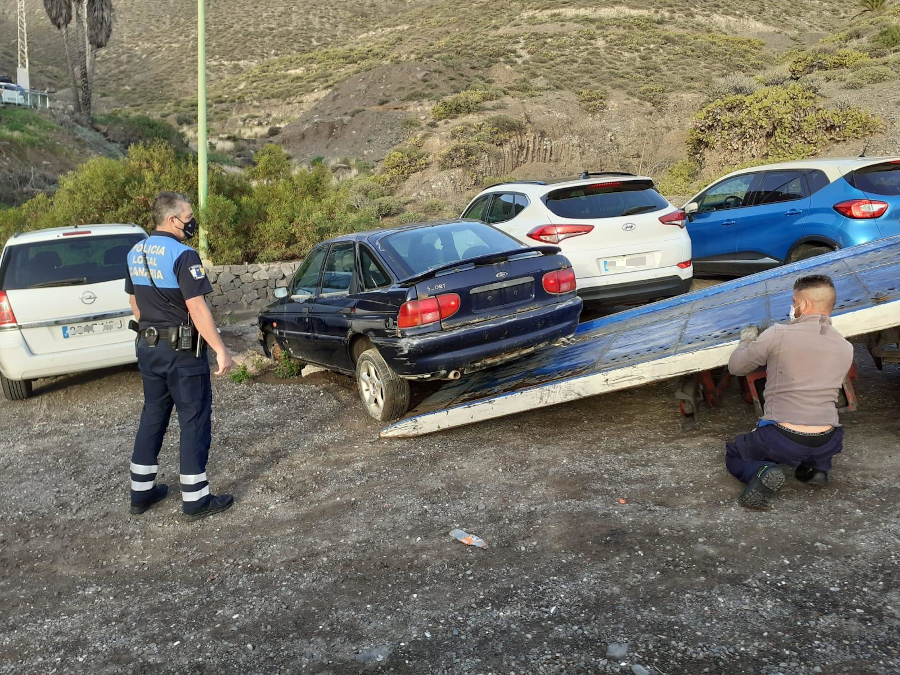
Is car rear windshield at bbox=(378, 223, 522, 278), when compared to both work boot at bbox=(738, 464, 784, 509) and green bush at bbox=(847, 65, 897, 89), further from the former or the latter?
green bush at bbox=(847, 65, 897, 89)

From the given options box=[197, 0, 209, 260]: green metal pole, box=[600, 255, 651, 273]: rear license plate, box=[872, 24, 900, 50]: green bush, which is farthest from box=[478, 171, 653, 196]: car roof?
box=[872, 24, 900, 50]: green bush

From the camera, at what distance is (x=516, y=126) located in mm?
32750

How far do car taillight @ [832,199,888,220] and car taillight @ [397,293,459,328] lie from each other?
17.4 feet

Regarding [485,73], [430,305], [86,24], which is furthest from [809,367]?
[86,24]

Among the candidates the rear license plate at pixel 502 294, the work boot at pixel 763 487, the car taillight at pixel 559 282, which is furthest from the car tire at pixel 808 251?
the work boot at pixel 763 487

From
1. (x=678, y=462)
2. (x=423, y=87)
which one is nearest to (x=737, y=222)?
(x=678, y=462)

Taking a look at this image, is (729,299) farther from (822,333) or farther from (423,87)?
(423,87)

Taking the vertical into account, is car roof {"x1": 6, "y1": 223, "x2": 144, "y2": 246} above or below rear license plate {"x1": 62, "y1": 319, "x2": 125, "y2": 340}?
above

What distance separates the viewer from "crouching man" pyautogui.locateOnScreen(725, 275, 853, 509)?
4.17m

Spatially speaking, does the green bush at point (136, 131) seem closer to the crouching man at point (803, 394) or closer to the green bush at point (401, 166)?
the green bush at point (401, 166)

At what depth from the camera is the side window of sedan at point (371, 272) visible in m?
6.26

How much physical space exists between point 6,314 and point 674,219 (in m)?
7.04

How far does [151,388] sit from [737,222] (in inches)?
313

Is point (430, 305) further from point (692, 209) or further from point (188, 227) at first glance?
point (692, 209)
